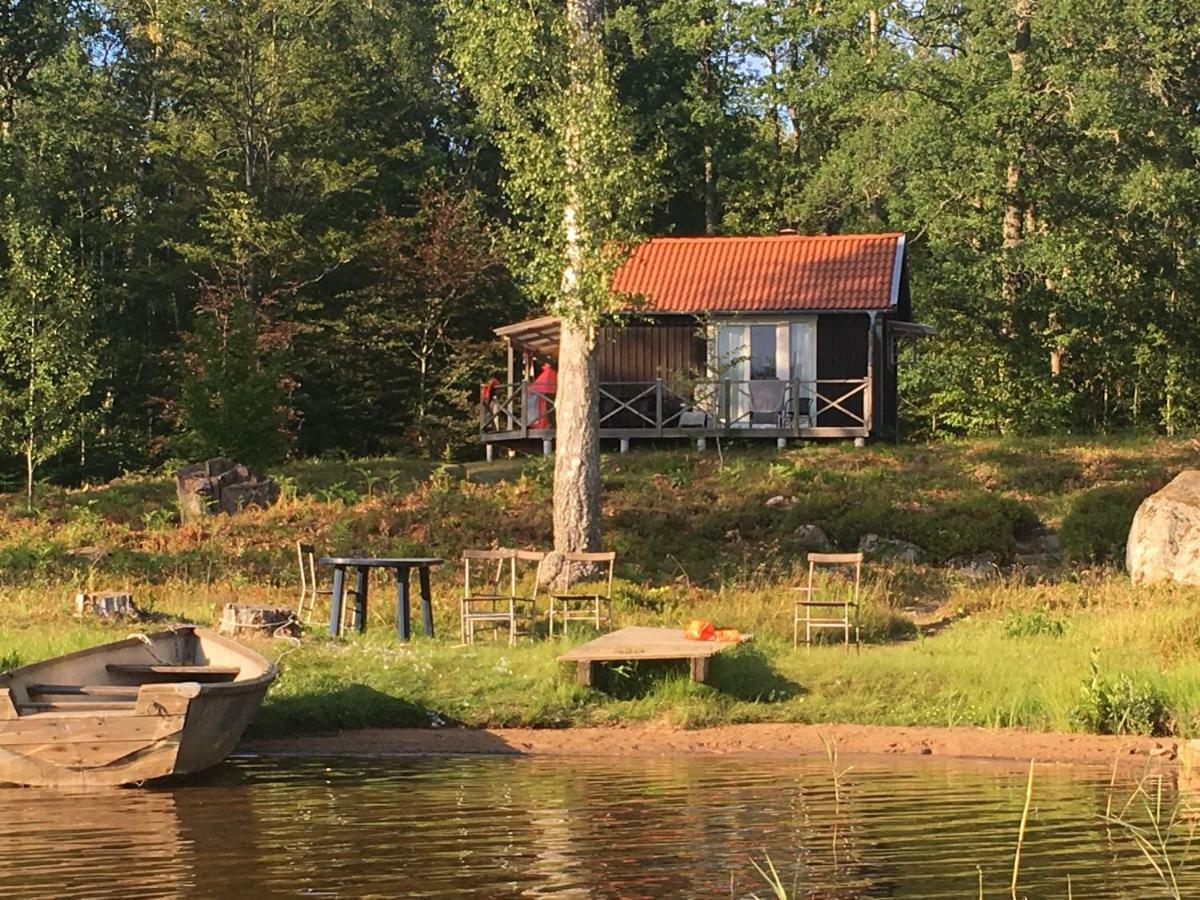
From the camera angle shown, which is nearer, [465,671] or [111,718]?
[111,718]

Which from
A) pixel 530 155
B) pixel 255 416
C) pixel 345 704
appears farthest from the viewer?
pixel 255 416

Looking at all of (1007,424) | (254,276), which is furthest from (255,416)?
(1007,424)

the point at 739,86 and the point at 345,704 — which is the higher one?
the point at 739,86

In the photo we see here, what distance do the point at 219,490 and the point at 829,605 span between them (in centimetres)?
1287

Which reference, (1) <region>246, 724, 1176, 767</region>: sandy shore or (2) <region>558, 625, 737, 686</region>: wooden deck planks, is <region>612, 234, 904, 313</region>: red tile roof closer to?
(2) <region>558, 625, 737, 686</region>: wooden deck planks

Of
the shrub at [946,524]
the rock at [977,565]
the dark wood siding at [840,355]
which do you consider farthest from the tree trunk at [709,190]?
the rock at [977,565]

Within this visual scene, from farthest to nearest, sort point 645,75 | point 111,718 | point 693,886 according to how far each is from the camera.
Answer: point 645,75 → point 111,718 → point 693,886

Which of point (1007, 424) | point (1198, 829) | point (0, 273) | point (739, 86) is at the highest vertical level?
point (739, 86)

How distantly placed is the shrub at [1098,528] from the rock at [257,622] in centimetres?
1102

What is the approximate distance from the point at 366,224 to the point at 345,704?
26966mm

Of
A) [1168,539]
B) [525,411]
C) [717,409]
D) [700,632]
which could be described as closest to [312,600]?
[700,632]

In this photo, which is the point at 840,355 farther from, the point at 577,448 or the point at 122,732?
the point at 122,732

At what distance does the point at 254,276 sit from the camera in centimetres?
3994

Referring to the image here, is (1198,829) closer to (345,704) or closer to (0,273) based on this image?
(345,704)
